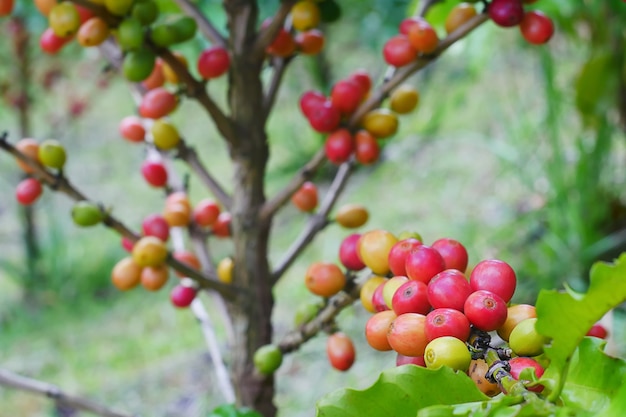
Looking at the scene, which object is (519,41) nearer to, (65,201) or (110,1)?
(110,1)

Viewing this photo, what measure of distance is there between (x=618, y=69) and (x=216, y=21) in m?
1.22

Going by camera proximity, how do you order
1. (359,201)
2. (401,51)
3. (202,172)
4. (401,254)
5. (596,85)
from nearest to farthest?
(401,254)
(401,51)
(202,172)
(596,85)
(359,201)

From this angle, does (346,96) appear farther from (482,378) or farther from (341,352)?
(482,378)

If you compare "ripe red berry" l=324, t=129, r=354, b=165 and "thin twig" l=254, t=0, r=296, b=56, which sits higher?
"thin twig" l=254, t=0, r=296, b=56

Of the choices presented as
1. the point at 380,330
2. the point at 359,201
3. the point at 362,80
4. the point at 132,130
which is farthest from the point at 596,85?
the point at 380,330

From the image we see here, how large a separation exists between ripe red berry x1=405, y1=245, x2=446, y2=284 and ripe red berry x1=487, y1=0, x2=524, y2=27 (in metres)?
0.27

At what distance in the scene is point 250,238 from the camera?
28.0 inches

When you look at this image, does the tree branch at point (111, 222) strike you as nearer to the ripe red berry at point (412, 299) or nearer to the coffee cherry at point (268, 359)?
the coffee cherry at point (268, 359)

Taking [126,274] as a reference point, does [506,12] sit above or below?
above

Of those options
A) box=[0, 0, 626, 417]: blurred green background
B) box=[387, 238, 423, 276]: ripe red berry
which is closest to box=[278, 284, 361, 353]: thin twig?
box=[387, 238, 423, 276]: ripe red berry

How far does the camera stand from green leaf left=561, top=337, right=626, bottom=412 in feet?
1.01

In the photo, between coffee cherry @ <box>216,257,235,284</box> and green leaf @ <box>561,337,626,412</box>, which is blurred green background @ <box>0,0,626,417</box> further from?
green leaf @ <box>561,337,626,412</box>

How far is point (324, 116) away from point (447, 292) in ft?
1.04

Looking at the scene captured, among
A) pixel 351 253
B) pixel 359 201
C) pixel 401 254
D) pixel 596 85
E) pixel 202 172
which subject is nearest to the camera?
pixel 401 254
